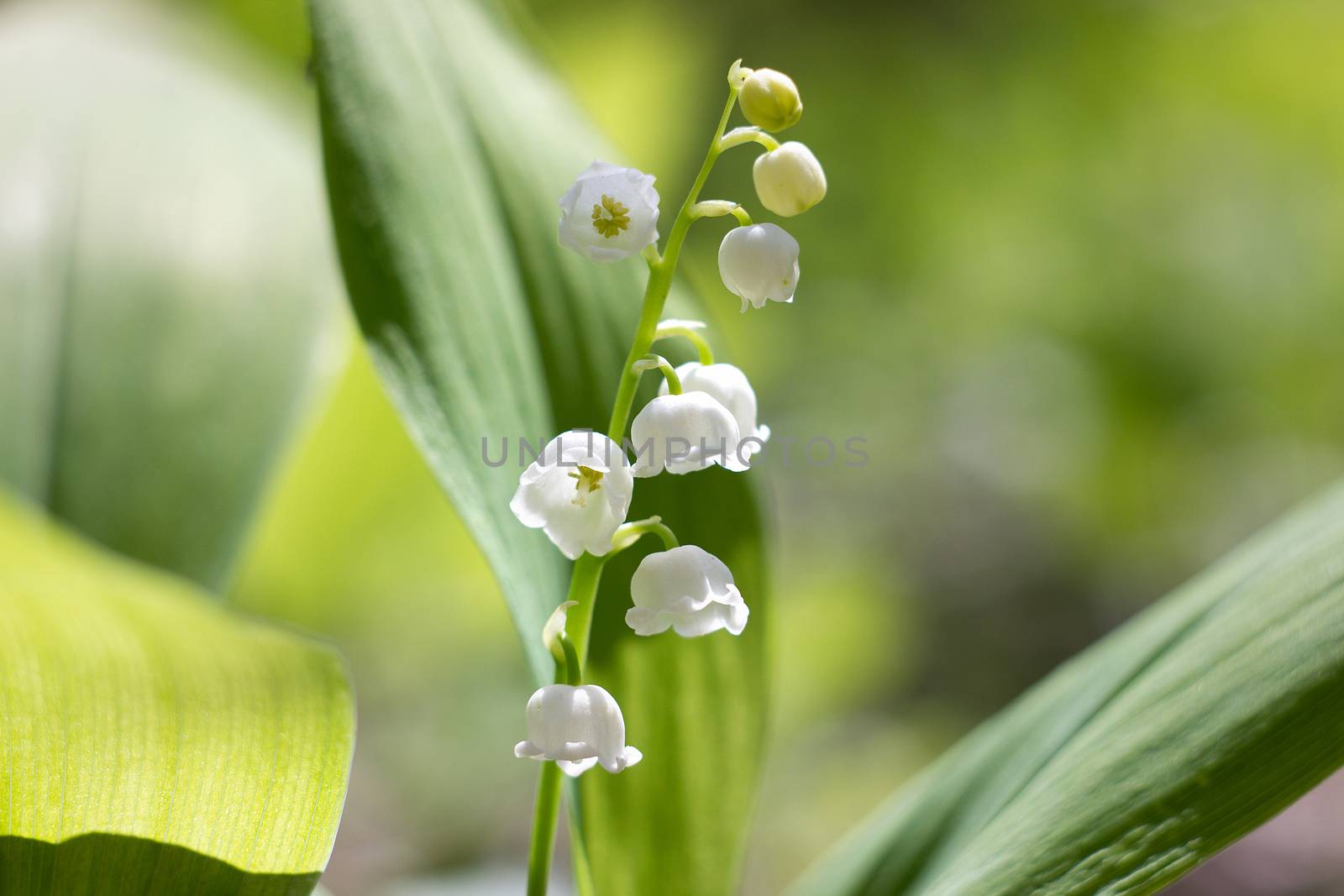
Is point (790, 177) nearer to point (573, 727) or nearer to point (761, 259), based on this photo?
point (761, 259)

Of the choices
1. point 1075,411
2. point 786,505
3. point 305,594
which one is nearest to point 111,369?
point 305,594

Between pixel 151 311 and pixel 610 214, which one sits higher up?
pixel 151 311

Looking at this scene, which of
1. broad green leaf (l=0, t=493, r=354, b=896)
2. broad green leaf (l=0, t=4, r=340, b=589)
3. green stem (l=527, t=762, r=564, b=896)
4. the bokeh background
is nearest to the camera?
broad green leaf (l=0, t=493, r=354, b=896)

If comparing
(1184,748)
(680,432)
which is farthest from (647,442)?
(1184,748)

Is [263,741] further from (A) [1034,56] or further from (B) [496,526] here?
(A) [1034,56]

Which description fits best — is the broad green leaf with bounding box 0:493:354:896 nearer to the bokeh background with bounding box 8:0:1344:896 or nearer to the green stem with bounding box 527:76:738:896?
the green stem with bounding box 527:76:738:896

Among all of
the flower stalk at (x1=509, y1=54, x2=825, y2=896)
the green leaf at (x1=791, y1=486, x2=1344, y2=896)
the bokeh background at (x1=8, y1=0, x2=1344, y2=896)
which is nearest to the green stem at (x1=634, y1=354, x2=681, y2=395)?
the flower stalk at (x1=509, y1=54, x2=825, y2=896)

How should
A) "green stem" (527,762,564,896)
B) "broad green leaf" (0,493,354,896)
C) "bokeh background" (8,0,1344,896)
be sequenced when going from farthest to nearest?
1. "bokeh background" (8,0,1344,896)
2. "green stem" (527,762,564,896)
3. "broad green leaf" (0,493,354,896)
